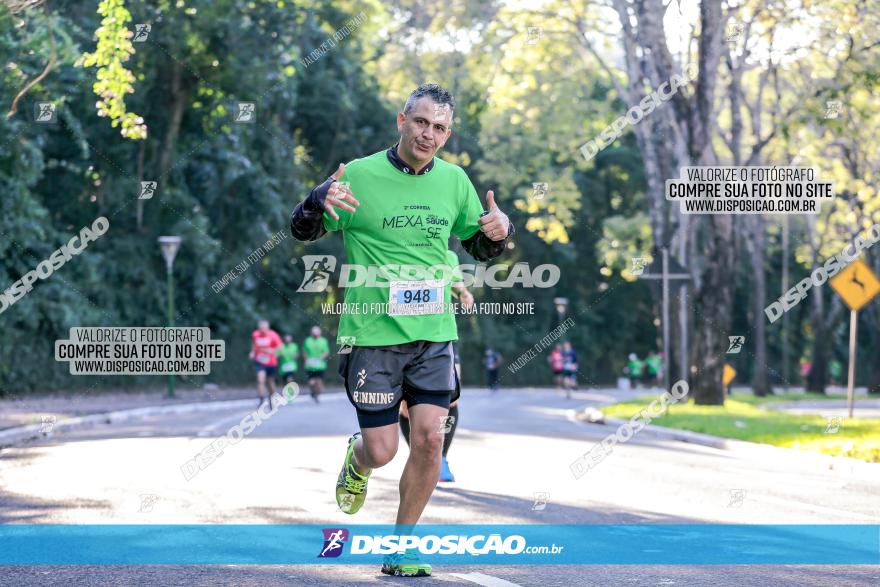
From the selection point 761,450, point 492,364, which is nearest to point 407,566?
point 761,450

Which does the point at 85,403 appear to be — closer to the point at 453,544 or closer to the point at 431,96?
the point at 453,544

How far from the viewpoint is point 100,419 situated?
23641 millimetres

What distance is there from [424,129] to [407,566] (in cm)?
199

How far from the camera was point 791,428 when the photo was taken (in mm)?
21172

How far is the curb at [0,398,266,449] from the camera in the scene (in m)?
18.4

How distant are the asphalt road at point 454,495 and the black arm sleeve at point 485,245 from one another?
150 cm

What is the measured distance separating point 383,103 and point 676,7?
57.6 feet

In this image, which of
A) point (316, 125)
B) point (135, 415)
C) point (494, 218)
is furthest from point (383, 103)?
point (494, 218)

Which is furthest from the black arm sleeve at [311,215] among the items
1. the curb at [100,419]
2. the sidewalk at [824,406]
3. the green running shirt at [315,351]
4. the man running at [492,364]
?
the man running at [492,364]

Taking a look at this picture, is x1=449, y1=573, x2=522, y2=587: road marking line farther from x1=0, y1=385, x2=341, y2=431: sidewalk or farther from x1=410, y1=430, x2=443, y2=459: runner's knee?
x1=0, y1=385, x2=341, y2=431: sidewalk

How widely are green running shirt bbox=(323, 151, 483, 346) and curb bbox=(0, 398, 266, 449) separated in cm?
1161

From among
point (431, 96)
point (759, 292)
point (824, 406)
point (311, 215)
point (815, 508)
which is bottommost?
point (824, 406)

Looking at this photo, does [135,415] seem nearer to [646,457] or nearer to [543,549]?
[646,457]

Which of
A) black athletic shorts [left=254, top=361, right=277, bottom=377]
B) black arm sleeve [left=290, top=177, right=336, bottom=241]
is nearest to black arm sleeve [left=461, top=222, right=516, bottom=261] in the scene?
black arm sleeve [left=290, top=177, right=336, bottom=241]
